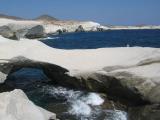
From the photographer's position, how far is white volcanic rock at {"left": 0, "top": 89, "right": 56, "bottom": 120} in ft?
35.5

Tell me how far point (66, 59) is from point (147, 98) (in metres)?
4.62

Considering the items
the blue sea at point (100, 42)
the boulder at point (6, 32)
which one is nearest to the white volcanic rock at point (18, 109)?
the boulder at point (6, 32)

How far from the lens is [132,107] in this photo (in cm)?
1434

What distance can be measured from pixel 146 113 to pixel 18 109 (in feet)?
13.7

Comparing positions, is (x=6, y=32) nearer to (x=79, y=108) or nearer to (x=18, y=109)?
(x=79, y=108)

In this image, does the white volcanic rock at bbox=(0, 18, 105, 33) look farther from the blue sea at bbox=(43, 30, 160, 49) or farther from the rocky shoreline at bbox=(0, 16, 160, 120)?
the rocky shoreline at bbox=(0, 16, 160, 120)

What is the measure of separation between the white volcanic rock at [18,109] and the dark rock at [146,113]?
3.07 meters

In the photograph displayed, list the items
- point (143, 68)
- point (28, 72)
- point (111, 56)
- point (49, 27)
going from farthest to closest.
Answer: point (49, 27) → point (28, 72) → point (111, 56) → point (143, 68)

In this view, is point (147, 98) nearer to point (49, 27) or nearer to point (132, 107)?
point (132, 107)

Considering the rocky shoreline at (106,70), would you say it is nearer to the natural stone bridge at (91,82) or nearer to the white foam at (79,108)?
the natural stone bridge at (91,82)

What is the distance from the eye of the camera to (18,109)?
11242 mm

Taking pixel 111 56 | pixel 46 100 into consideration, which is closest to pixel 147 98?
pixel 111 56

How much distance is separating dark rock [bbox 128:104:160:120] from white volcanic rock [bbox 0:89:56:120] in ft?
10.1

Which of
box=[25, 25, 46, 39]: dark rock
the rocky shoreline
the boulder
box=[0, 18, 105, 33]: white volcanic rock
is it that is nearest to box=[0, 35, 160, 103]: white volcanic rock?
the rocky shoreline
